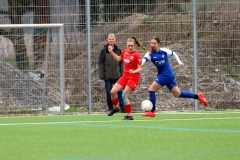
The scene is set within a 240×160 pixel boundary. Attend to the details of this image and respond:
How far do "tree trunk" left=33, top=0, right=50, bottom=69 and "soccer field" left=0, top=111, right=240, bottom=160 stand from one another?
533 centimetres

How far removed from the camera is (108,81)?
17500 mm

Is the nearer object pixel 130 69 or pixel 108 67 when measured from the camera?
pixel 130 69

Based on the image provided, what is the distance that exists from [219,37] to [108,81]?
376 centimetres

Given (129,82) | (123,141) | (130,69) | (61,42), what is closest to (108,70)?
(61,42)

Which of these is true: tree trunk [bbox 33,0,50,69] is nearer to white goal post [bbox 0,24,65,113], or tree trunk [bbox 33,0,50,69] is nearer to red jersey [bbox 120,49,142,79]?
white goal post [bbox 0,24,65,113]

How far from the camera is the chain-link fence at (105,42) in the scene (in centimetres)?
1850

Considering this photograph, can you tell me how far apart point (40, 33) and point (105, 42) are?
1.89 metres

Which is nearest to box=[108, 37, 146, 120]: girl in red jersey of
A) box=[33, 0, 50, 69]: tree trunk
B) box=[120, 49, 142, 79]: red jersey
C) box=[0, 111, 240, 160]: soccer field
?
box=[120, 49, 142, 79]: red jersey

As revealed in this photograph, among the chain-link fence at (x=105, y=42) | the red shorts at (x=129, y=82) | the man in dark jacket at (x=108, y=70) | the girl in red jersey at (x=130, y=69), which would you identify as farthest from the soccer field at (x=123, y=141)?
the chain-link fence at (x=105, y=42)

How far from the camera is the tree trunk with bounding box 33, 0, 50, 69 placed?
60.4ft

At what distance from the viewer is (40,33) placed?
18.8 metres

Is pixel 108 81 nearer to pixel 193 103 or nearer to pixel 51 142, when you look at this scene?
pixel 193 103

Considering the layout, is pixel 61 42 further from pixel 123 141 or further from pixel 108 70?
pixel 123 141

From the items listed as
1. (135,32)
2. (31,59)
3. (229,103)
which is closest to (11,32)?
(31,59)
